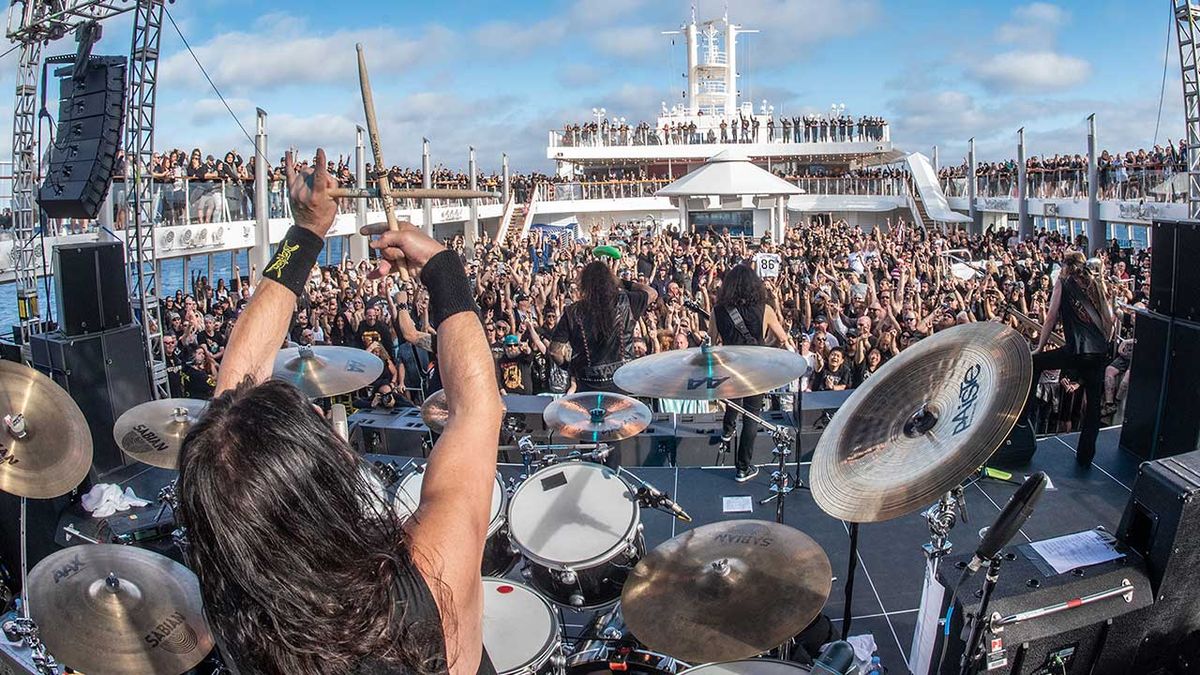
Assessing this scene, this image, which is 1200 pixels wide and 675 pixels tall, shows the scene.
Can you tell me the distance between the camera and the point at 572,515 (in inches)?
153

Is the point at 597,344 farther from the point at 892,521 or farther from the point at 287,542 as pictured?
the point at 287,542

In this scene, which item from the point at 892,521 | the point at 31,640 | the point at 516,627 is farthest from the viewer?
the point at 892,521

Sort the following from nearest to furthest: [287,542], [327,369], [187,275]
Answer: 1. [287,542]
2. [327,369]
3. [187,275]

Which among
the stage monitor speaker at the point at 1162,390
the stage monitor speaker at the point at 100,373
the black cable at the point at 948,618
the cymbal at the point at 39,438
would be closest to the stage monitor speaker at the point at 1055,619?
the black cable at the point at 948,618

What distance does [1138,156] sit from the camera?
18.1 metres

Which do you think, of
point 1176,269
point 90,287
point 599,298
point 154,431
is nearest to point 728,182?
point 599,298

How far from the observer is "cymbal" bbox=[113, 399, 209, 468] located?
13.3 ft

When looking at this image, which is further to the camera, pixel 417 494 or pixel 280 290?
pixel 417 494

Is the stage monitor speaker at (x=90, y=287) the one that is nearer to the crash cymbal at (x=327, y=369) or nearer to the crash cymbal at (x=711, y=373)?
the crash cymbal at (x=327, y=369)

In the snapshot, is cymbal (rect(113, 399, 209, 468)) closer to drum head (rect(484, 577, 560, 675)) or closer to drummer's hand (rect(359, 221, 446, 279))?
drum head (rect(484, 577, 560, 675))

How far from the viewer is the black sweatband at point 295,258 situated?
1703 mm

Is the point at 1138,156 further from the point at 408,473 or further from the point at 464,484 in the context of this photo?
the point at 464,484

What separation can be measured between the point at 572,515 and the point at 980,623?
1.84m

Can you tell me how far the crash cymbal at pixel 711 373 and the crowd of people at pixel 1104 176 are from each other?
11854 mm
